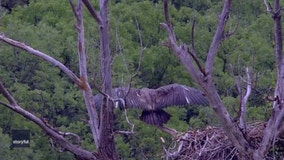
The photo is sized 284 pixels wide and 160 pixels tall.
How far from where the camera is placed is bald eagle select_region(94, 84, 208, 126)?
9.98 m

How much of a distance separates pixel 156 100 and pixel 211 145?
3.05 meters

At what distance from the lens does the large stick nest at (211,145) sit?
7.21 metres

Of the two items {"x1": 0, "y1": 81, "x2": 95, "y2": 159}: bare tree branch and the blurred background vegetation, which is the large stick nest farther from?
the blurred background vegetation

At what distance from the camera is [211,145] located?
7.47 m

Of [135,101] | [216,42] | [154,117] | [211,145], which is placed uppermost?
[216,42]

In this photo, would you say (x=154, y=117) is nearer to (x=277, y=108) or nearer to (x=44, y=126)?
(x=44, y=126)

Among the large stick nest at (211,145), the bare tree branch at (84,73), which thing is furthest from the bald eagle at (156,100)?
the large stick nest at (211,145)

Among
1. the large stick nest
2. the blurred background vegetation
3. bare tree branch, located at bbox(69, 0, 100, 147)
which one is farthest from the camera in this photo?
the blurred background vegetation

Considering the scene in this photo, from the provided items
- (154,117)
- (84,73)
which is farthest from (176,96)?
(84,73)

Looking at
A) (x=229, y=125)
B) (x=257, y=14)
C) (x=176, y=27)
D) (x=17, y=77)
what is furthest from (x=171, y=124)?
(x=229, y=125)

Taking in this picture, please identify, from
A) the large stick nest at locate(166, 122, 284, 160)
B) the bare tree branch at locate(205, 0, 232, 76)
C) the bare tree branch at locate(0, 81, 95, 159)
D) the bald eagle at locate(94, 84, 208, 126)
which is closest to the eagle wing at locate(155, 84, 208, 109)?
the bald eagle at locate(94, 84, 208, 126)

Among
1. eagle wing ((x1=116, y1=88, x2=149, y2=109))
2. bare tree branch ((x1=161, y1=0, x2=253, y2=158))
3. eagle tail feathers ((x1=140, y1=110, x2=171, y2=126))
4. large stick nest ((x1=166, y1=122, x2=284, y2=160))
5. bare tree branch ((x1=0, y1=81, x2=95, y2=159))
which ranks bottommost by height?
eagle tail feathers ((x1=140, y1=110, x2=171, y2=126))

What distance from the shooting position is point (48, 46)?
19.6 metres

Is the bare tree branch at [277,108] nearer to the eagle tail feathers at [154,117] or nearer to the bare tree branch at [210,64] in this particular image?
the bare tree branch at [210,64]
